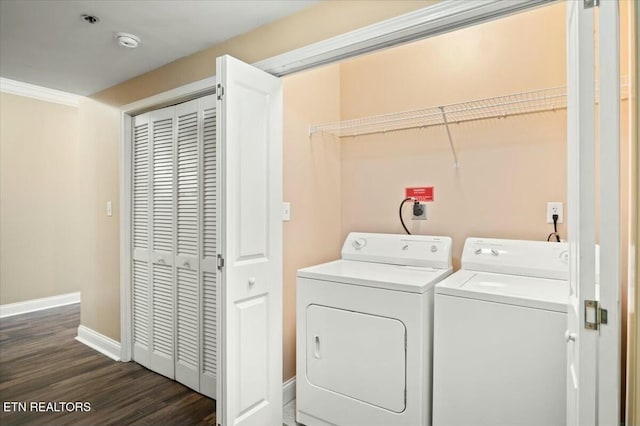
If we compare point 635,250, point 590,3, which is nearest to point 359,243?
point 635,250

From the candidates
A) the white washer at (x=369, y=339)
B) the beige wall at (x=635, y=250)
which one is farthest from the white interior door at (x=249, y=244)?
the beige wall at (x=635, y=250)

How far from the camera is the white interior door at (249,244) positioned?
1726 millimetres

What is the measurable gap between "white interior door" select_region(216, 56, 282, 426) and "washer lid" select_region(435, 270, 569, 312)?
890 millimetres

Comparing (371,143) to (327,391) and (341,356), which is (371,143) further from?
(327,391)

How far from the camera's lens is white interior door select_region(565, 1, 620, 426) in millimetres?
882

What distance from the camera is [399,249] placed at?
2371mm

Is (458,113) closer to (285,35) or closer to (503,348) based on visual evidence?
(285,35)

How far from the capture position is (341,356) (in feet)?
6.47

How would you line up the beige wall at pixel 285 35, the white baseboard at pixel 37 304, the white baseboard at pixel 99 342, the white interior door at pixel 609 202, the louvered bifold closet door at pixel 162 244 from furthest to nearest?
the white baseboard at pixel 37 304
the white baseboard at pixel 99 342
the louvered bifold closet door at pixel 162 244
the beige wall at pixel 285 35
the white interior door at pixel 609 202

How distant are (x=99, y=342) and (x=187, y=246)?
1490 millimetres

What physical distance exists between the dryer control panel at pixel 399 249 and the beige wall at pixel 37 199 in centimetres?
319

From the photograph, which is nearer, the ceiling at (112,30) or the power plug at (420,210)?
the ceiling at (112,30)

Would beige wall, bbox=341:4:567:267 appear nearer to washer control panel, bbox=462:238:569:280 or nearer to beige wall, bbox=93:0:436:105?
washer control panel, bbox=462:238:569:280

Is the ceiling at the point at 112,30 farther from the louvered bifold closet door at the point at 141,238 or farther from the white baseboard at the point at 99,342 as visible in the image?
the white baseboard at the point at 99,342
